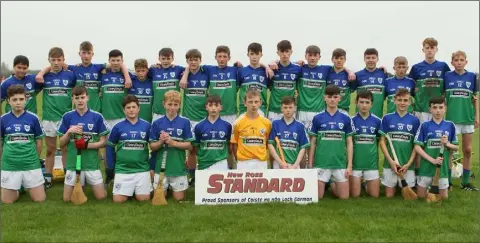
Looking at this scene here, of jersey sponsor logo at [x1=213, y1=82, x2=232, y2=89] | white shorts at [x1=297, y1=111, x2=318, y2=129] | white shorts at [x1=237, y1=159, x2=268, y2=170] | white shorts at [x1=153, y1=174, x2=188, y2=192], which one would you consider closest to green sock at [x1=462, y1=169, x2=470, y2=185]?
white shorts at [x1=297, y1=111, x2=318, y2=129]

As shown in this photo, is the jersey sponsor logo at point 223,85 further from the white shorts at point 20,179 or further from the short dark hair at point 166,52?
the white shorts at point 20,179

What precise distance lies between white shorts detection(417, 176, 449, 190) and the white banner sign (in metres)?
1.73

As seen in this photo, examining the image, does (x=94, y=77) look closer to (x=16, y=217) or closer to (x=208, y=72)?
(x=208, y=72)

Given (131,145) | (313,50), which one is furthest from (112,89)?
(313,50)

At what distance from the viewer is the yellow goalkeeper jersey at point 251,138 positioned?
6.57 meters

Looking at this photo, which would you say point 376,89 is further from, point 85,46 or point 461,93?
point 85,46

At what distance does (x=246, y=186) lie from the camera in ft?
20.0

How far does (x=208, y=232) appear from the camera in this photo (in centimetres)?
492

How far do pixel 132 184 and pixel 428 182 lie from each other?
419 centimetres

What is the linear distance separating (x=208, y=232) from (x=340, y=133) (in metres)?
2.75

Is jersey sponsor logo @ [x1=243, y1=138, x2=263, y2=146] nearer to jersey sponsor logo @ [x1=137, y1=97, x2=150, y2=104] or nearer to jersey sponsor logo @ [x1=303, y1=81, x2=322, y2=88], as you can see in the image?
jersey sponsor logo @ [x1=303, y1=81, x2=322, y2=88]

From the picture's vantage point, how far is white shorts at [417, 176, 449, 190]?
652 centimetres

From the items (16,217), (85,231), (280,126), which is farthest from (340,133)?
Result: (16,217)

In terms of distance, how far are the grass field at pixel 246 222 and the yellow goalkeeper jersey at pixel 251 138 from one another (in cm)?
87
